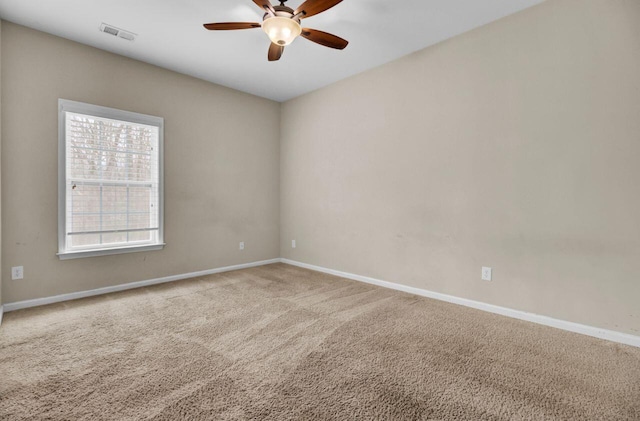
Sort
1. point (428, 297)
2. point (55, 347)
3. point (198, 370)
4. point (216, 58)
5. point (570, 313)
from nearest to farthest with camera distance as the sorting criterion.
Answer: point (198, 370)
point (55, 347)
point (570, 313)
point (428, 297)
point (216, 58)

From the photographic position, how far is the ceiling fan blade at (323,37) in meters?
2.38

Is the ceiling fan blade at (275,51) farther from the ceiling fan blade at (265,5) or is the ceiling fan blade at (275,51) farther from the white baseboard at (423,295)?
the white baseboard at (423,295)

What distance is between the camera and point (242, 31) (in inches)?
115

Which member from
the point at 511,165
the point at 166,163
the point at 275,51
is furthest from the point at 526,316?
the point at 166,163

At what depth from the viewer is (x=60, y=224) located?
306 centimetres

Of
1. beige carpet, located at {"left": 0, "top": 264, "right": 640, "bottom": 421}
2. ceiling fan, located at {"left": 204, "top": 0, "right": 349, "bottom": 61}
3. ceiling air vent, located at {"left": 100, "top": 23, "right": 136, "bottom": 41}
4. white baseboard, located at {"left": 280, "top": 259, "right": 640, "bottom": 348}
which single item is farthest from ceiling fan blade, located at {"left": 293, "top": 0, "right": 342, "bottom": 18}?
white baseboard, located at {"left": 280, "top": 259, "right": 640, "bottom": 348}

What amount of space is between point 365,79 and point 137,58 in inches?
108

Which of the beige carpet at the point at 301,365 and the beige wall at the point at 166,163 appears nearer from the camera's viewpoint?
the beige carpet at the point at 301,365

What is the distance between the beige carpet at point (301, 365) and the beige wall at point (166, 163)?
558mm

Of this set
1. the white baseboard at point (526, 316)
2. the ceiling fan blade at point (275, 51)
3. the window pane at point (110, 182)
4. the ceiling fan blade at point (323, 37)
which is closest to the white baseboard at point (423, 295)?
the white baseboard at point (526, 316)

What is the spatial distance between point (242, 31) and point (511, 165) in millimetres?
2840

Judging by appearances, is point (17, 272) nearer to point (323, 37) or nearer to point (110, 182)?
point (110, 182)

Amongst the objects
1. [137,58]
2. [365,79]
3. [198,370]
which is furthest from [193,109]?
Result: [198,370]

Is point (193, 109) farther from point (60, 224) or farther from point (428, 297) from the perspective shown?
point (428, 297)
